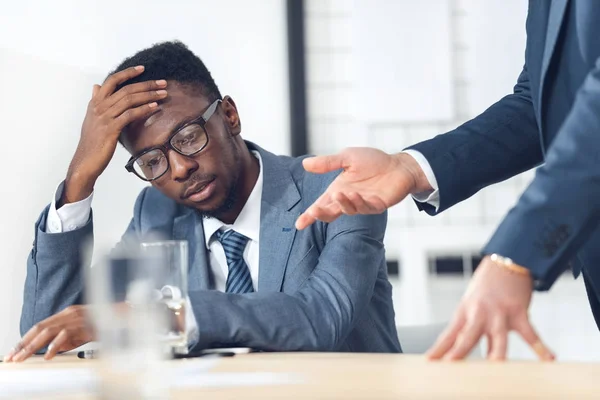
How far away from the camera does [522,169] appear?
4.65 ft

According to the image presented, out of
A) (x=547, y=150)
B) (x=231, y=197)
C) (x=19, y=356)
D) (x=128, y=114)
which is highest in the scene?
(x=128, y=114)

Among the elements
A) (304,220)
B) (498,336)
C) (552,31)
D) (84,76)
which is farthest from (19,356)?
(84,76)

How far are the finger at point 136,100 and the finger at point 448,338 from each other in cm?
119

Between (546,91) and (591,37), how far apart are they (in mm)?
111

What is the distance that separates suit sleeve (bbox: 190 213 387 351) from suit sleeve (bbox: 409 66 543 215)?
1.18 feet

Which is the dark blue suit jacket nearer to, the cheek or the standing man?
the standing man

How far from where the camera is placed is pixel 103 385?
2.52 feet

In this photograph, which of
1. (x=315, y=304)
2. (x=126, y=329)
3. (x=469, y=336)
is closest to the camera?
(x=126, y=329)

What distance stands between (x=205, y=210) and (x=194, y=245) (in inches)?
3.4

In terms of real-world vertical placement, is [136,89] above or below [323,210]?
above

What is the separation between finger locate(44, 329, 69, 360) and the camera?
56.7 inches

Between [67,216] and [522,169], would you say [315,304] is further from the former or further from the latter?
[67,216]

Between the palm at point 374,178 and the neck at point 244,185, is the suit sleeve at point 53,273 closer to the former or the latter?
the neck at point 244,185

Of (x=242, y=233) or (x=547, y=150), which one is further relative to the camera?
(x=242, y=233)
